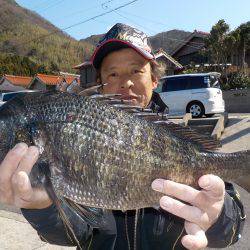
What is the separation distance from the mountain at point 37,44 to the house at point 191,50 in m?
55.3

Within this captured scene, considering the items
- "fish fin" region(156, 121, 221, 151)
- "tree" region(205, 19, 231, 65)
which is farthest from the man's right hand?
"tree" region(205, 19, 231, 65)

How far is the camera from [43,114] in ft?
6.64

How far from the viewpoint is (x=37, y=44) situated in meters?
114

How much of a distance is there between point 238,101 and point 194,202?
22.3m

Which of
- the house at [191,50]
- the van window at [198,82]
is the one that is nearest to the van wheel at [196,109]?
the van window at [198,82]

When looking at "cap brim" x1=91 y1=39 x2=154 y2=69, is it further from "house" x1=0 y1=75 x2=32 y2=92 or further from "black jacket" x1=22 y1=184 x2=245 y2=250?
"house" x1=0 y1=75 x2=32 y2=92

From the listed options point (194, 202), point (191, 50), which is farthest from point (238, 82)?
point (194, 202)

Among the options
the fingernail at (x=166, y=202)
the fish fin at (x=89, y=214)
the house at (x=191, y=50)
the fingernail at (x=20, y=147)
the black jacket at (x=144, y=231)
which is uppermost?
the house at (x=191, y=50)

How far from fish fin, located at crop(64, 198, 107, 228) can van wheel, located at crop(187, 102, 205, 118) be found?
48.7 ft

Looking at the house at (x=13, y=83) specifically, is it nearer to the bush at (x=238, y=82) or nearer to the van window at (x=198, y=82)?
the bush at (x=238, y=82)

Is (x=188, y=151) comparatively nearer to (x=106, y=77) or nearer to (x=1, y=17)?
(x=106, y=77)

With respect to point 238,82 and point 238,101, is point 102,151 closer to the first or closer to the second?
point 238,101

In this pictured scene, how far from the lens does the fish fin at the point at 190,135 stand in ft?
7.28

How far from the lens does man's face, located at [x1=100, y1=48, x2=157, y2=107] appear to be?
2627mm
